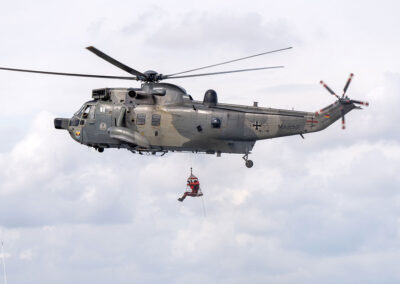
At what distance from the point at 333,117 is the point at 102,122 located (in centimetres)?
1638

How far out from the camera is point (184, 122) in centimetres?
4862

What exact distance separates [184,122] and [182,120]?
20 cm

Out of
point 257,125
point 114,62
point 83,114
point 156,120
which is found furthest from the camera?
point 83,114

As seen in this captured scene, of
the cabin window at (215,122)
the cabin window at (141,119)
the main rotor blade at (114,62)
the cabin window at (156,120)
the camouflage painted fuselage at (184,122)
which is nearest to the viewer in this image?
the main rotor blade at (114,62)

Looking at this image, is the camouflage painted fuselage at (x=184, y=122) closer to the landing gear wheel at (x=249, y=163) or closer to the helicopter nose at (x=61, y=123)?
the landing gear wheel at (x=249, y=163)

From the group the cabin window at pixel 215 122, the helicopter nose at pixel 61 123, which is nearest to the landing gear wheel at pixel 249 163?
the cabin window at pixel 215 122

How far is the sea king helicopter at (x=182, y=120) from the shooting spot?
48.1 metres

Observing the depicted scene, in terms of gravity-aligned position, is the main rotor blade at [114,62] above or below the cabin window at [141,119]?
above

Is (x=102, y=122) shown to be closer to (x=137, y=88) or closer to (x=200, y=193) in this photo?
(x=137, y=88)

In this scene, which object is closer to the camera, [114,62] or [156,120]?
[114,62]

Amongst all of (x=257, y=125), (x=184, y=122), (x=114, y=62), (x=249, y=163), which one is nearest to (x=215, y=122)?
(x=184, y=122)

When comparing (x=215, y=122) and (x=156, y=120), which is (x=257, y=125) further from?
(x=156, y=120)

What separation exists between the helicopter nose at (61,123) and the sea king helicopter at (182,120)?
118 inches

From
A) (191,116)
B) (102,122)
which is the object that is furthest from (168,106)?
(102,122)
